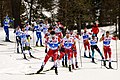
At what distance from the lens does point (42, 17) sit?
5094 centimetres

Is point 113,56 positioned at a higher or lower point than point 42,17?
lower

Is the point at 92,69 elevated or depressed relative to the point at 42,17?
depressed

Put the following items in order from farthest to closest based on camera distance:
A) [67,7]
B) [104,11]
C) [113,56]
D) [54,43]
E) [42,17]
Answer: [104,11] < [42,17] < [67,7] < [113,56] < [54,43]

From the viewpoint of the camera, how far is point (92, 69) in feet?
64.3

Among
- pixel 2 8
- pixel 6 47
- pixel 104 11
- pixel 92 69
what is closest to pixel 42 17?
pixel 2 8

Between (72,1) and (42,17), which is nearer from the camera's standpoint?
(72,1)

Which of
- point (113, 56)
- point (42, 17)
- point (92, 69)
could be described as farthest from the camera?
point (42, 17)

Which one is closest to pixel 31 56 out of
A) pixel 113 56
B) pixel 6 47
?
pixel 6 47

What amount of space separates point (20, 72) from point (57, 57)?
202 centimetres

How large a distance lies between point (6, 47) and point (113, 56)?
803 cm

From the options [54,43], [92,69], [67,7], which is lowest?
[92,69]

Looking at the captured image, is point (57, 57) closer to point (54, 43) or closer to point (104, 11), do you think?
point (54, 43)

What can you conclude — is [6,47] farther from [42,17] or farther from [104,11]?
[104,11]

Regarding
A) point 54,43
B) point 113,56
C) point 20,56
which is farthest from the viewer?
point 113,56
